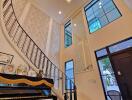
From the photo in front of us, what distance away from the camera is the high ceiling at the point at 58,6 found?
6.20 m

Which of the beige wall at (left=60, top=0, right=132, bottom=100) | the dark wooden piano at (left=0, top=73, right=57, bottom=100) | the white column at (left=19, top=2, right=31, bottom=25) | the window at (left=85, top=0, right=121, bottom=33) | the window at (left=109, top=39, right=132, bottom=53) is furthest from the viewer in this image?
the white column at (left=19, top=2, right=31, bottom=25)

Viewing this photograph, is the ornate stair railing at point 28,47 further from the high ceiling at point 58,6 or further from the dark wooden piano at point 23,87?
the high ceiling at point 58,6

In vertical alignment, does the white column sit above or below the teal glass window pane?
above

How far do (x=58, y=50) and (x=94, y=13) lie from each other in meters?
2.87

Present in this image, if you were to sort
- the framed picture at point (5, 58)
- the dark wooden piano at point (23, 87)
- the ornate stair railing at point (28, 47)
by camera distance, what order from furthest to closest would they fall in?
the ornate stair railing at point (28, 47) < the framed picture at point (5, 58) < the dark wooden piano at point (23, 87)

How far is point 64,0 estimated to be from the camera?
6.12 metres

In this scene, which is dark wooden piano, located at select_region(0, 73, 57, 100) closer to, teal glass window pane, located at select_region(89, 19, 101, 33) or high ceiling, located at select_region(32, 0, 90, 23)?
teal glass window pane, located at select_region(89, 19, 101, 33)

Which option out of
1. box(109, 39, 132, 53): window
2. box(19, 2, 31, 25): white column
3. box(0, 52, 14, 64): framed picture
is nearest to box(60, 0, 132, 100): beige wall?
box(109, 39, 132, 53): window

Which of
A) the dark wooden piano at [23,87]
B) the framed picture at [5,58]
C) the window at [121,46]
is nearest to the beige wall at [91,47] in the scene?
the window at [121,46]

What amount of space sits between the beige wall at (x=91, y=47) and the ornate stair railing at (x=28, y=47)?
64cm

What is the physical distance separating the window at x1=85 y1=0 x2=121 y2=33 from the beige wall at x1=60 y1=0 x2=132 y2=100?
22cm

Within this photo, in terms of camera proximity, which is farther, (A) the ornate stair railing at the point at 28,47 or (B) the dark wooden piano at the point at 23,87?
(A) the ornate stair railing at the point at 28,47

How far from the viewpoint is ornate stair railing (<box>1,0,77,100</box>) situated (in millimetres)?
4247

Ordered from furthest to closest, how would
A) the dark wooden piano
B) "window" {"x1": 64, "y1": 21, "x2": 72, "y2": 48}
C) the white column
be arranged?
1. "window" {"x1": 64, "y1": 21, "x2": 72, "y2": 48}
2. the white column
3. the dark wooden piano
